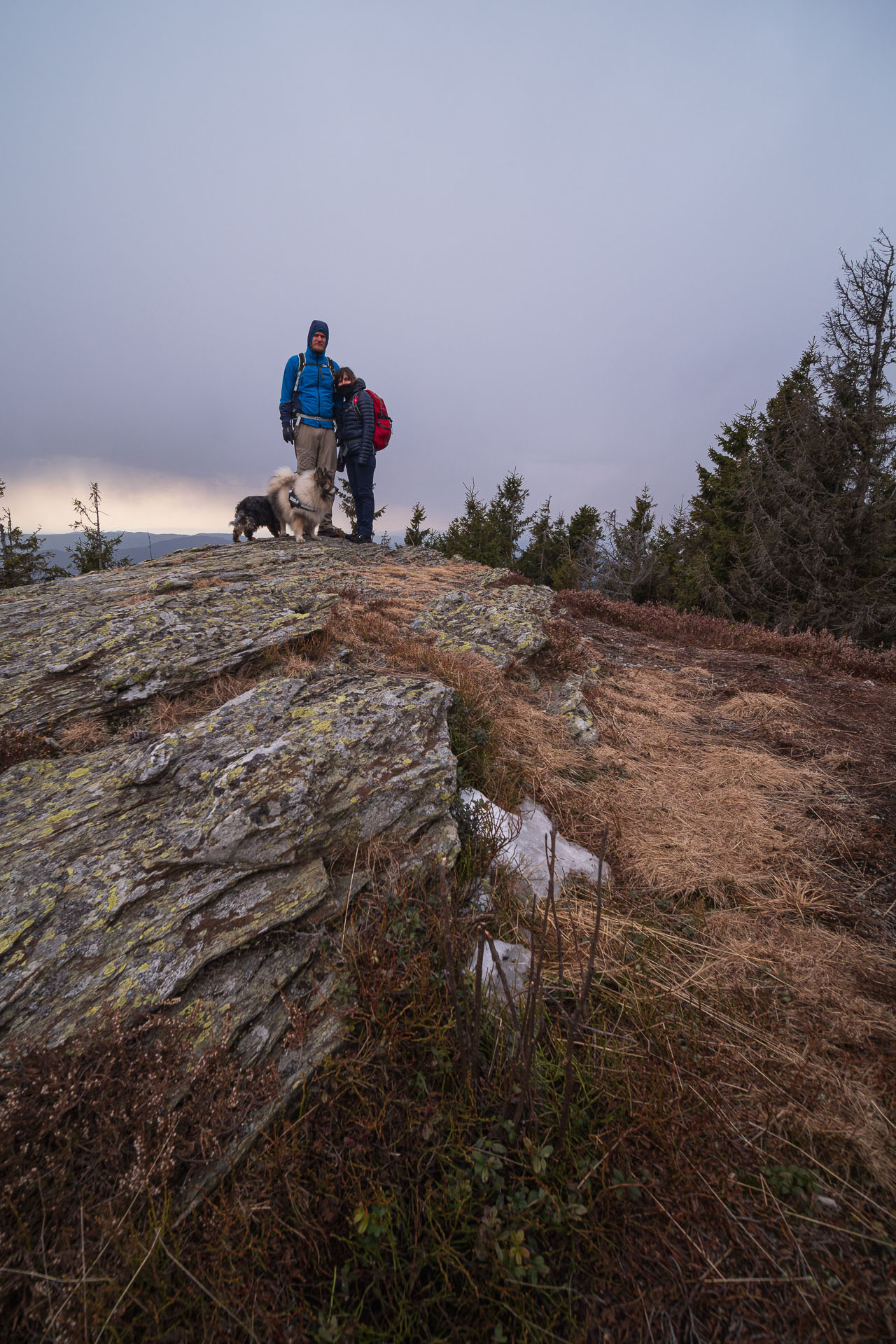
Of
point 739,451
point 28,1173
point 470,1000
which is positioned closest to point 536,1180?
point 470,1000

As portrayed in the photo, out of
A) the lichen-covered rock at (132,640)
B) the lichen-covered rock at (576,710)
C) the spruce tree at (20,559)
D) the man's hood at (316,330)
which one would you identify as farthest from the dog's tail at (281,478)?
the spruce tree at (20,559)

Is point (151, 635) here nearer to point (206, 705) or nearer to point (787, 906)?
point (206, 705)

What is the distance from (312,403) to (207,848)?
1018 cm

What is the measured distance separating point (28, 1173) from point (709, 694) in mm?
5964

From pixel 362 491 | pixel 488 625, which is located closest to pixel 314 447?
pixel 362 491

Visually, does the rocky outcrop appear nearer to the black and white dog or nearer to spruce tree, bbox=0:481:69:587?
the black and white dog

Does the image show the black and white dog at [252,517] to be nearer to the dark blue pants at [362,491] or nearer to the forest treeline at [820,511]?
the dark blue pants at [362,491]

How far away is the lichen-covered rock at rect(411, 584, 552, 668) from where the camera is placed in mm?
5422

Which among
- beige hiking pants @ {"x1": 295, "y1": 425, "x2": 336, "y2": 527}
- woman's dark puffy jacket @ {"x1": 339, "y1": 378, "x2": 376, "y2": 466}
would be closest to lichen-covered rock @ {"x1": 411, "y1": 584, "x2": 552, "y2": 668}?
woman's dark puffy jacket @ {"x1": 339, "y1": 378, "x2": 376, "y2": 466}

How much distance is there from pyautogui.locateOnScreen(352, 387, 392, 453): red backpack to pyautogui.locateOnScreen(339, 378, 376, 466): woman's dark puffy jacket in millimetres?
159

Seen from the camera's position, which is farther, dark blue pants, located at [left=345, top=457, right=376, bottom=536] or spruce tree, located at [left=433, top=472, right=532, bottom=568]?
spruce tree, located at [left=433, top=472, right=532, bottom=568]

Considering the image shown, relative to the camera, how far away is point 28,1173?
51.8 inches

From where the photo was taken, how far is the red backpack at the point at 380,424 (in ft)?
35.2

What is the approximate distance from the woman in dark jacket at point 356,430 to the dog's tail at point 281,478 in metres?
1.38
